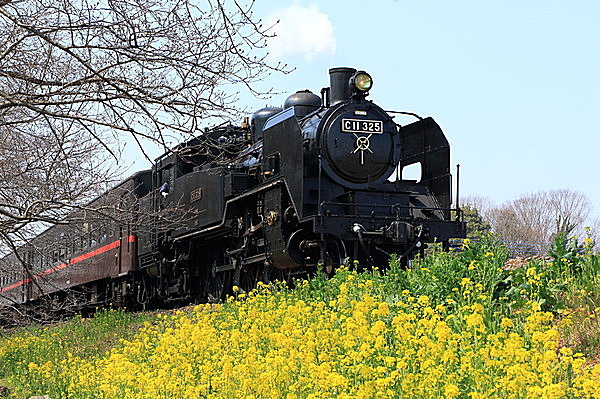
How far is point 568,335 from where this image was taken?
275 inches

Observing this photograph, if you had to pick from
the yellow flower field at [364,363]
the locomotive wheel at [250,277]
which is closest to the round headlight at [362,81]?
the locomotive wheel at [250,277]

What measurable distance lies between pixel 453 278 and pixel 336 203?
4.08 meters

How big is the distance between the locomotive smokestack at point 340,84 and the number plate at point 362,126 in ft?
1.97

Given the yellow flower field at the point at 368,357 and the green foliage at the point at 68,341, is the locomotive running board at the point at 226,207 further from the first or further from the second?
the yellow flower field at the point at 368,357

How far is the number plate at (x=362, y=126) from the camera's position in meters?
13.4

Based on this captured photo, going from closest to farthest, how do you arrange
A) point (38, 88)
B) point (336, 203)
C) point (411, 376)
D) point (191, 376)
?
1. point (411, 376)
2. point (191, 376)
3. point (38, 88)
4. point (336, 203)

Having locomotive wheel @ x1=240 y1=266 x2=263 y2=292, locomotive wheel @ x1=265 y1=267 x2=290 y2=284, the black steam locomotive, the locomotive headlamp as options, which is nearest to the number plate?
the black steam locomotive

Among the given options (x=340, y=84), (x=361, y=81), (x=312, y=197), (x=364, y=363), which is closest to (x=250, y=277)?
(x=312, y=197)

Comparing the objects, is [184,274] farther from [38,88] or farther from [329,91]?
[38,88]

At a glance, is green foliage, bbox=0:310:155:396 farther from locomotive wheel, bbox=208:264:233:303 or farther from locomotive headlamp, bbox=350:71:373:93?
locomotive headlamp, bbox=350:71:373:93

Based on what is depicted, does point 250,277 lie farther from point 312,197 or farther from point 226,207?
point 312,197

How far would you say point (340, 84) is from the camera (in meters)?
13.9

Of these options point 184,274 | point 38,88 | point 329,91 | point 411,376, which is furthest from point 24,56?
point 184,274

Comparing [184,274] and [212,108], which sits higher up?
[212,108]
